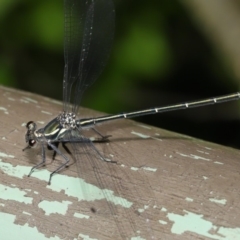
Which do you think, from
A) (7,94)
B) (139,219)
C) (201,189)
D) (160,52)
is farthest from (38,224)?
(160,52)

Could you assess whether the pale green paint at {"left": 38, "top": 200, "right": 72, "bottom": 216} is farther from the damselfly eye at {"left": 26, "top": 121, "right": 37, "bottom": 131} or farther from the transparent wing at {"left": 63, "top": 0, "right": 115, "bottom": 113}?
the transparent wing at {"left": 63, "top": 0, "right": 115, "bottom": 113}

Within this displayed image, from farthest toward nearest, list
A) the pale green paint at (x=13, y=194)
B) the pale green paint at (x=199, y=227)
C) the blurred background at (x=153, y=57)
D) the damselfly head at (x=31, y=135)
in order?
the blurred background at (x=153, y=57)
the damselfly head at (x=31, y=135)
the pale green paint at (x=13, y=194)
the pale green paint at (x=199, y=227)

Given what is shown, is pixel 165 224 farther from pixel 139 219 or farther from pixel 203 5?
pixel 203 5

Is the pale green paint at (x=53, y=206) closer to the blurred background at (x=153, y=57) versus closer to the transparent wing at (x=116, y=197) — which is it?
the transparent wing at (x=116, y=197)

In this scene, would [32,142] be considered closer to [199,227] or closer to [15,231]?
[15,231]

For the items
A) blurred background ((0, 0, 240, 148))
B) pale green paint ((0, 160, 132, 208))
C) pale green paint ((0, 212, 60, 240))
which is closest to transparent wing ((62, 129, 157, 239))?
pale green paint ((0, 160, 132, 208))

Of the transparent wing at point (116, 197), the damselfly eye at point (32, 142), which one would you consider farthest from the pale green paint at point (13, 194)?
the damselfly eye at point (32, 142)
